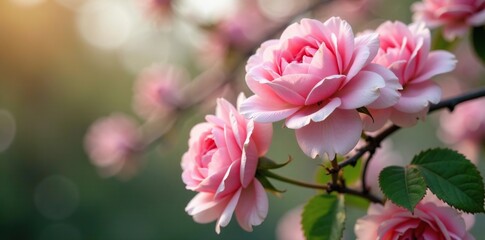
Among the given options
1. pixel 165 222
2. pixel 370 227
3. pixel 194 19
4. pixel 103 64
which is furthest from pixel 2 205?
pixel 370 227

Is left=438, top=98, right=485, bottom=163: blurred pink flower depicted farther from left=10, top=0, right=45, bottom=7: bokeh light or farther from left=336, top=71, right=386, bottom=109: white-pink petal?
left=10, top=0, right=45, bottom=7: bokeh light

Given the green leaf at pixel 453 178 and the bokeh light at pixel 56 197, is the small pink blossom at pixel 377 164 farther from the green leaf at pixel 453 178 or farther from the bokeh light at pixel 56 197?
the bokeh light at pixel 56 197

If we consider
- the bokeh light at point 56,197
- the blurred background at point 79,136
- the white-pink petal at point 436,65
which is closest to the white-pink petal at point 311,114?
the white-pink petal at point 436,65

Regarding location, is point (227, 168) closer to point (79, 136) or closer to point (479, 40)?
point (479, 40)

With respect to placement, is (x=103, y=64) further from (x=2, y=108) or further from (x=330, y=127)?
(x=330, y=127)

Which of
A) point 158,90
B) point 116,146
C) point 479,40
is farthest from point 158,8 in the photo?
point 479,40

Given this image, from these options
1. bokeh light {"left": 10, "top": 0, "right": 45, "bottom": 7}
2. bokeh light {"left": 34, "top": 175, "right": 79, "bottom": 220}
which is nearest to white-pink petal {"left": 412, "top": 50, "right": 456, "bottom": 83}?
bokeh light {"left": 10, "top": 0, "right": 45, "bottom": 7}
